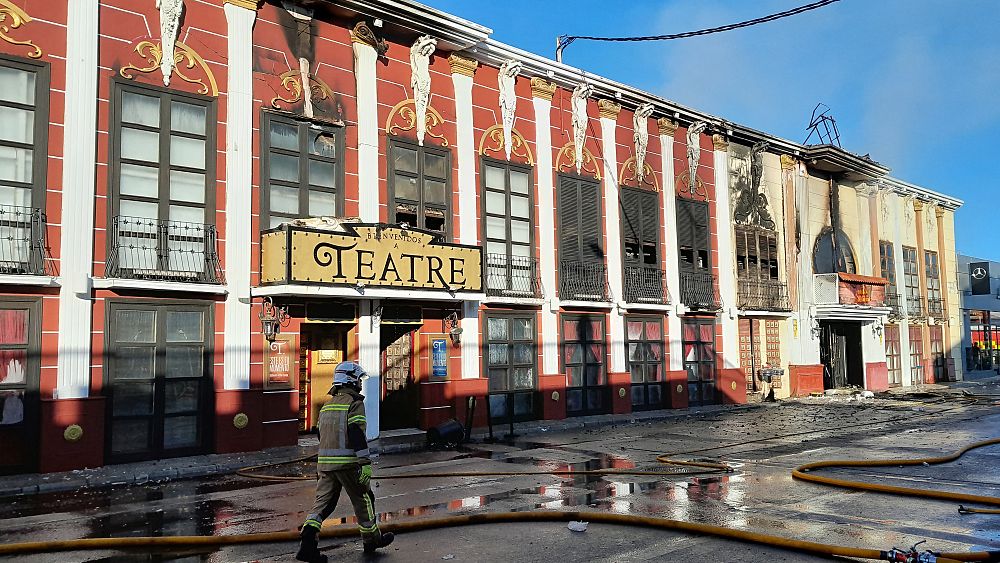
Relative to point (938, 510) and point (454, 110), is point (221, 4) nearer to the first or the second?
point (454, 110)

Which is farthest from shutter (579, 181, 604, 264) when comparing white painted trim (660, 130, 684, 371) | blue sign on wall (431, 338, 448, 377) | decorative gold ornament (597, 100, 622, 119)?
blue sign on wall (431, 338, 448, 377)

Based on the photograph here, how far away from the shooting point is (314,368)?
17781mm

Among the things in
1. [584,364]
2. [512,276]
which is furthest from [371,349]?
[584,364]

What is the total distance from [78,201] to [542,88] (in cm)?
1299

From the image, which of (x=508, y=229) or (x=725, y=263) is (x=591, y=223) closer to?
(x=508, y=229)

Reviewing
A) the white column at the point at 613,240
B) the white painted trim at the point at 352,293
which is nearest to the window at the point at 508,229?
the white painted trim at the point at 352,293

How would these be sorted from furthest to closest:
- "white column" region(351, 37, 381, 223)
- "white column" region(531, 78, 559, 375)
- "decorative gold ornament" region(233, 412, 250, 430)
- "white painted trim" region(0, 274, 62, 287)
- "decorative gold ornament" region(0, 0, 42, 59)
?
"white column" region(531, 78, 559, 375)
"white column" region(351, 37, 381, 223)
"decorative gold ornament" region(233, 412, 250, 430)
"decorative gold ornament" region(0, 0, 42, 59)
"white painted trim" region(0, 274, 62, 287)

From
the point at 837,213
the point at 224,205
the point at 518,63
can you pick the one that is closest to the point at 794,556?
the point at 224,205

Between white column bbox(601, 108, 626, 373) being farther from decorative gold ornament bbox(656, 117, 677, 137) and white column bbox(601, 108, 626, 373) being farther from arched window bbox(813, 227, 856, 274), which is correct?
arched window bbox(813, 227, 856, 274)

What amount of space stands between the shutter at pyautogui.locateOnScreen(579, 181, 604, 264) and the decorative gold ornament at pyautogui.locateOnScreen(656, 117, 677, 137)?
4.10m

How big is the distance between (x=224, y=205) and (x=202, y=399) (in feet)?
13.1

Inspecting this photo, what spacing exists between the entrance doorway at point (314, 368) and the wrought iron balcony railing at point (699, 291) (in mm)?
12853

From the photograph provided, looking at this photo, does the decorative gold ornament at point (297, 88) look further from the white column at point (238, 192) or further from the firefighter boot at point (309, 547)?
the firefighter boot at point (309, 547)

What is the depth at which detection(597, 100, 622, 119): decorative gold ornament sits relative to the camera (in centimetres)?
2415
